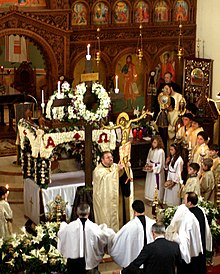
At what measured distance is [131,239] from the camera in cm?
1077

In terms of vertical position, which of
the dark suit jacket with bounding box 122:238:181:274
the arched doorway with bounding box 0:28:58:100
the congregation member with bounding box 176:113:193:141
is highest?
the arched doorway with bounding box 0:28:58:100

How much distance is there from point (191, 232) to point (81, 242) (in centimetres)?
169

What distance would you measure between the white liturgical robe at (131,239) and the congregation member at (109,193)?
243 cm

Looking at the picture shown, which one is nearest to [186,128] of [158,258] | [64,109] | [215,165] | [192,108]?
[192,108]

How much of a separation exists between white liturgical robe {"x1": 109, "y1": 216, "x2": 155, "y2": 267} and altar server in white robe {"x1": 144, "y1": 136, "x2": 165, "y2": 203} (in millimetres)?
4766

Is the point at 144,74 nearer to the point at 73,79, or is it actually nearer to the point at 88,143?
the point at 73,79

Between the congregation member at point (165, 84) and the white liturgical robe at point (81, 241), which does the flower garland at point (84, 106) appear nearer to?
the white liturgical robe at point (81, 241)

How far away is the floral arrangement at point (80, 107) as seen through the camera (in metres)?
12.6

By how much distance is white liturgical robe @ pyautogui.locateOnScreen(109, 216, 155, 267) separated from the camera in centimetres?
1074

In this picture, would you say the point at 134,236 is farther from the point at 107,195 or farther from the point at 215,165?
the point at 215,165

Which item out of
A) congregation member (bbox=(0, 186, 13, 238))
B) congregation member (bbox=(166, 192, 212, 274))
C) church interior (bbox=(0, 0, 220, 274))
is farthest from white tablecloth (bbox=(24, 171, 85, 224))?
congregation member (bbox=(166, 192, 212, 274))

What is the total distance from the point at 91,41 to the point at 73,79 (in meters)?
1.21

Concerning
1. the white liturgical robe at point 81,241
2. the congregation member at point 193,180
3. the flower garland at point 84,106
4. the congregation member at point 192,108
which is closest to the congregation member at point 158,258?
the white liturgical robe at point 81,241

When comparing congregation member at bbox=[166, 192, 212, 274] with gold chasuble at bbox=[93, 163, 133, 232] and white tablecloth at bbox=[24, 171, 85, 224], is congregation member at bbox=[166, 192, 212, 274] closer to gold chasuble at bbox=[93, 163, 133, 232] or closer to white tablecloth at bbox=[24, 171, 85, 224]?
gold chasuble at bbox=[93, 163, 133, 232]
